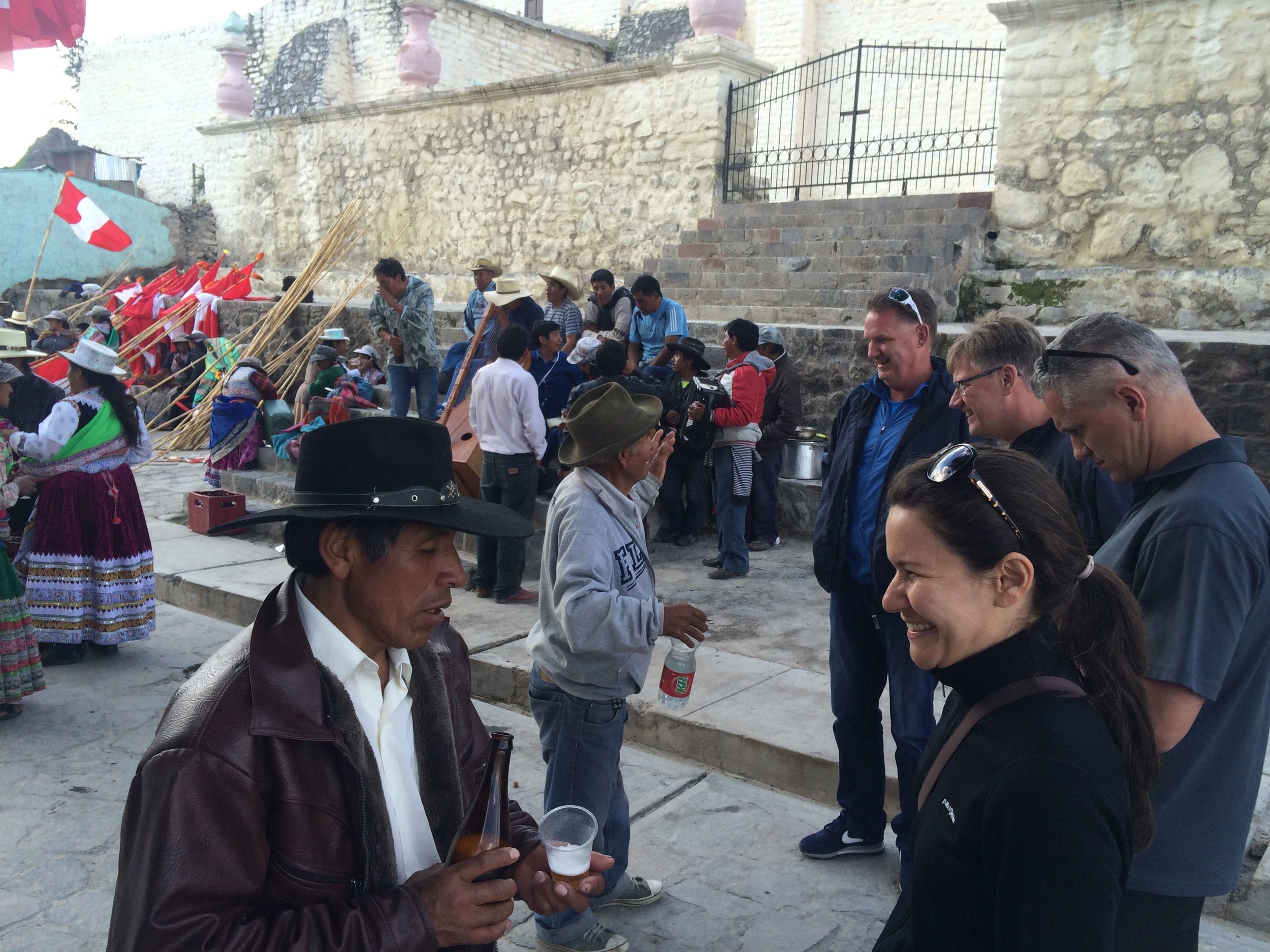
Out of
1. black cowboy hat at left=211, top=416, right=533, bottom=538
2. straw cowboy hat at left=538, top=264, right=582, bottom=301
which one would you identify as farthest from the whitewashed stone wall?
black cowboy hat at left=211, top=416, right=533, bottom=538

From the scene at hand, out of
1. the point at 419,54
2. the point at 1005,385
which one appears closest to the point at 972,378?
the point at 1005,385

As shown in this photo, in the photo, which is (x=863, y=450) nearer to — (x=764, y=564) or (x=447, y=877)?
(x=447, y=877)

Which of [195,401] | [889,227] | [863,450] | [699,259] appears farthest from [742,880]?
[195,401]

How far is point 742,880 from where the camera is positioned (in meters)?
3.53

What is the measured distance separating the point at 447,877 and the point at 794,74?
19.4m

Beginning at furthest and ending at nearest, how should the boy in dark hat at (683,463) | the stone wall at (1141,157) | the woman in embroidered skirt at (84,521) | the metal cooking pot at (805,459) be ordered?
1. the stone wall at (1141,157)
2. the metal cooking pot at (805,459)
3. the boy in dark hat at (683,463)
4. the woman in embroidered skirt at (84,521)

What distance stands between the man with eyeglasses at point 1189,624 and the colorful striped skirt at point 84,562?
5622 millimetres

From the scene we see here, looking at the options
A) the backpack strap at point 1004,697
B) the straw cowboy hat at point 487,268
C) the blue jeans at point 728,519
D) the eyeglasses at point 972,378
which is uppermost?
the straw cowboy hat at point 487,268

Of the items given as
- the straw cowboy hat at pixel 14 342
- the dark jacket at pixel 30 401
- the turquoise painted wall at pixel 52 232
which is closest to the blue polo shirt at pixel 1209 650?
the dark jacket at pixel 30 401

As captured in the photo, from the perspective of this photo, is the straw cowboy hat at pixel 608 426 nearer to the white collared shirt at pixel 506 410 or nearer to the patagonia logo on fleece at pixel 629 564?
the patagonia logo on fleece at pixel 629 564

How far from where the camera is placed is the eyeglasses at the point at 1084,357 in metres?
2.01

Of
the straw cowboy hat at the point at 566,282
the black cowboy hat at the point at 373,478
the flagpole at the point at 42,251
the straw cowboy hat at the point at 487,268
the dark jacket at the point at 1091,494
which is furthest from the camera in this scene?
the flagpole at the point at 42,251

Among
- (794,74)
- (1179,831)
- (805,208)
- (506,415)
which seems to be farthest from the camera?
(794,74)

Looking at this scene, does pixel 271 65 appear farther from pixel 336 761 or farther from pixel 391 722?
pixel 336 761
